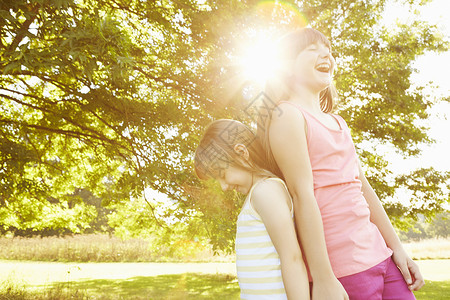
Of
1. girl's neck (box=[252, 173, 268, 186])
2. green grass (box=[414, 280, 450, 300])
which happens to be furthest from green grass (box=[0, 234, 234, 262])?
girl's neck (box=[252, 173, 268, 186])

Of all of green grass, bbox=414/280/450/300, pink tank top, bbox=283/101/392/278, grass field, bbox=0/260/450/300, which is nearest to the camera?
pink tank top, bbox=283/101/392/278

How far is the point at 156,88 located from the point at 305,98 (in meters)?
6.84

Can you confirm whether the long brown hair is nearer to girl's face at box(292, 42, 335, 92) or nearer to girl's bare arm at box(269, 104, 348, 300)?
girl's face at box(292, 42, 335, 92)

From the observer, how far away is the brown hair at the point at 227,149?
1.51 meters

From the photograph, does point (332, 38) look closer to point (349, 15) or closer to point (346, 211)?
point (349, 15)

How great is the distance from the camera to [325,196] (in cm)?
129

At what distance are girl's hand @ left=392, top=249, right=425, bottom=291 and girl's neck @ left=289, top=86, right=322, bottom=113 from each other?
0.63 meters

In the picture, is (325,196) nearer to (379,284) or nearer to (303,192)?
(303,192)

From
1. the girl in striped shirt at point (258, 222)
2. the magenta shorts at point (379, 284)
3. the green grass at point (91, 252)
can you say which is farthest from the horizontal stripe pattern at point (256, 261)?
the green grass at point (91, 252)

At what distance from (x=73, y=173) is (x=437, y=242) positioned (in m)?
29.9

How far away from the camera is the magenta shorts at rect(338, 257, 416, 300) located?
1212 mm

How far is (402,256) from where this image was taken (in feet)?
4.51

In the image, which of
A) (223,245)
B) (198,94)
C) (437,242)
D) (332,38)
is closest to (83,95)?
(198,94)

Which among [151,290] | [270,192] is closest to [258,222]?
[270,192]
